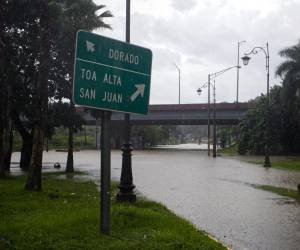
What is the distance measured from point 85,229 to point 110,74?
261cm

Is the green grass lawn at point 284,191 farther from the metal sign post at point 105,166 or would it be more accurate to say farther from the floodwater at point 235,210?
the metal sign post at point 105,166

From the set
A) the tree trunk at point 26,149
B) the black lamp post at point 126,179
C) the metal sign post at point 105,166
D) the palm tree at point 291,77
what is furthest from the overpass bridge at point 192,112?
the metal sign post at point 105,166

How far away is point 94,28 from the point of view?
27.2 m

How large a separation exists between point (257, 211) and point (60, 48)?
15.7 meters

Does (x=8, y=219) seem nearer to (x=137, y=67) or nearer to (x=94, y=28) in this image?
(x=137, y=67)

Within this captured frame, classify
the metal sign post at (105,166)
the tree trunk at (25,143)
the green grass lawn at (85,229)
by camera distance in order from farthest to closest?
the tree trunk at (25,143), the green grass lawn at (85,229), the metal sign post at (105,166)

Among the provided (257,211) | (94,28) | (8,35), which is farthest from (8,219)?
(94,28)

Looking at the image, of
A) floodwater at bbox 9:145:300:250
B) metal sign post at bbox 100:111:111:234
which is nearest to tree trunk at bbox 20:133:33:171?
floodwater at bbox 9:145:300:250

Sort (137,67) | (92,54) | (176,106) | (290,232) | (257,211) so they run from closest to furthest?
1. (92,54)
2. (137,67)
3. (290,232)
4. (257,211)
5. (176,106)

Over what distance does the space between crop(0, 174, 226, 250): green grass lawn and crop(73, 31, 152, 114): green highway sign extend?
189 cm

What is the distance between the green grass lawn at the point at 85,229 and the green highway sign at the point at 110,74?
1890 millimetres

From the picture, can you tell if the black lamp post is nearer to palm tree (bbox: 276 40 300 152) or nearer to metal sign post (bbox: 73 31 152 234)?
metal sign post (bbox: 73 31 152 234)

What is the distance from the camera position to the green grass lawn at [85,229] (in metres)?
6.98

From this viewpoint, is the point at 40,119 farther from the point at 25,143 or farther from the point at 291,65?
the point at 291,65
